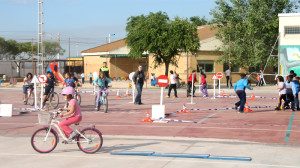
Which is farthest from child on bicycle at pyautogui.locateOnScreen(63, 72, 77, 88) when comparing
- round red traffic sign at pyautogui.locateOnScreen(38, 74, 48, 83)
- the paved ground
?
the paved ground

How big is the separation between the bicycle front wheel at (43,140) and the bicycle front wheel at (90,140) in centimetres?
60

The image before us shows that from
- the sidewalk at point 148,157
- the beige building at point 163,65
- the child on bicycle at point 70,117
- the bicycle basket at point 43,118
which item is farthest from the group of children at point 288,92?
the beige building at point 163,65

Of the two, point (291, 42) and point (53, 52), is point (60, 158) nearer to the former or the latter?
point (291, 42)

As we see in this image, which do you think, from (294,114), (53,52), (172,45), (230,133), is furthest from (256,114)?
(53,52)

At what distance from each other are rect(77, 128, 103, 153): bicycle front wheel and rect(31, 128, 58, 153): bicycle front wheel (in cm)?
60

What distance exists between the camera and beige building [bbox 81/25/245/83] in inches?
1825

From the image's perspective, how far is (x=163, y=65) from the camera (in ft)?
161

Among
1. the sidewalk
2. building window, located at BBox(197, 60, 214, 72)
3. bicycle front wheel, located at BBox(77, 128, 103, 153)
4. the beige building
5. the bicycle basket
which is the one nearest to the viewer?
the sidewalk

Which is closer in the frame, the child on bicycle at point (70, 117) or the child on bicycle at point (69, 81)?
the child on bicycle at point (70, 117)

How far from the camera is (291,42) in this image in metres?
30.1

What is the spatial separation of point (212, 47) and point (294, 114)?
3093 centimetres

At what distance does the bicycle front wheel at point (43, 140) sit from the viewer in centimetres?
898

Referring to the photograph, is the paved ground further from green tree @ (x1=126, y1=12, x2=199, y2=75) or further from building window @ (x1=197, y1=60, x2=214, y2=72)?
building window @ (x1=197, y1=60, x2=214, y2=72)

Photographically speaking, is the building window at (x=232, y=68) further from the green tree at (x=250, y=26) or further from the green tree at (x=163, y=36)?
the green tree at (x=163, y=36)
